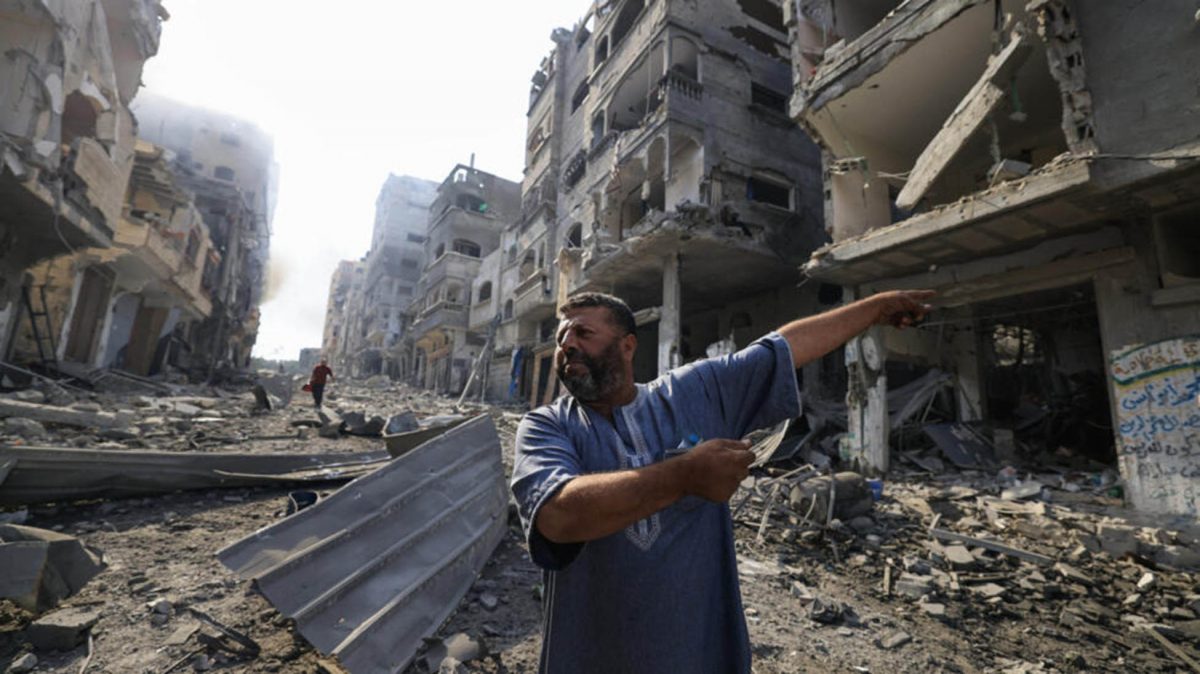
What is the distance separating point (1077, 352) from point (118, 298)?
2949cm

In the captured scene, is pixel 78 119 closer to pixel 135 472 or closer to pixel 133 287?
pixel 133 287

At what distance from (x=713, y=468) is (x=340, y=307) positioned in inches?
3287

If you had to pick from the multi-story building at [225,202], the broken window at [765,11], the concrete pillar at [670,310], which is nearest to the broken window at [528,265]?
the concrete pillar at [670,310]

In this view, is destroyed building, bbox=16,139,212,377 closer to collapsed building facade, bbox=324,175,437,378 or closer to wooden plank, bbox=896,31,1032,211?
wooden plank, bbox=896,31,1032,211

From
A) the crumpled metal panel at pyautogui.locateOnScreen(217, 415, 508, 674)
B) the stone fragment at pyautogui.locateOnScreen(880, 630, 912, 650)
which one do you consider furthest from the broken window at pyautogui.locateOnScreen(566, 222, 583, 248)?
the stone fragment at pyautogui.locateOnScreen(880, 630, 912, 650)

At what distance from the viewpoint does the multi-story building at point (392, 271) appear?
4556cm

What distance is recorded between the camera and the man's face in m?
1.60

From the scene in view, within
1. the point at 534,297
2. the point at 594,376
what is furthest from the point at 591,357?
the point at 534,297

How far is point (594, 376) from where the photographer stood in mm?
1614

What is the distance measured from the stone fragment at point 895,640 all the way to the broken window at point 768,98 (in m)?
14.5

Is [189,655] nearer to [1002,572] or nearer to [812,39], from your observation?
[1002,572]

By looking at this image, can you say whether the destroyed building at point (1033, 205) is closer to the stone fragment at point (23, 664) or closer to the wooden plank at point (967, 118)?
the wooden plank at point (967, 118)

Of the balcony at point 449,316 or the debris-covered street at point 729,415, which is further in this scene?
the balcony at point 449,316

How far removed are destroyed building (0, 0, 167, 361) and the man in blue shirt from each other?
1207 cm
